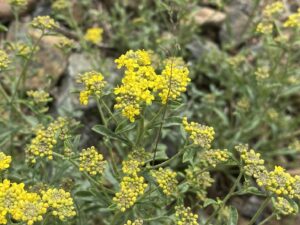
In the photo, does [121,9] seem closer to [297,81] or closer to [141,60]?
[297,81]

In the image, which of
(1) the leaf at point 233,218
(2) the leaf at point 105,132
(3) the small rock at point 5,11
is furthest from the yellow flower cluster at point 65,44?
(1) the leaf at point 233,218

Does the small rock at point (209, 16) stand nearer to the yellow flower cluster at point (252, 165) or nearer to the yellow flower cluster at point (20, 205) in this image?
the yellow flower cluster at point (252, 165)

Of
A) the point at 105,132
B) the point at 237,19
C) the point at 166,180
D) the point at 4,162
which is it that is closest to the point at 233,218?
the point at 166,180

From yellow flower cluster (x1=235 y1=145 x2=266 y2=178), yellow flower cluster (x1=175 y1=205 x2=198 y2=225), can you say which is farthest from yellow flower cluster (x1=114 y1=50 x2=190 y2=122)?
yellow flower cluster (x1=175 y1=205 x2=198 y2=225)

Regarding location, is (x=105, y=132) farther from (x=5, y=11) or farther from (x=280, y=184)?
(x=5, y=11)

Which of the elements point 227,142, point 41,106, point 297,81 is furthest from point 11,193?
point 297,81

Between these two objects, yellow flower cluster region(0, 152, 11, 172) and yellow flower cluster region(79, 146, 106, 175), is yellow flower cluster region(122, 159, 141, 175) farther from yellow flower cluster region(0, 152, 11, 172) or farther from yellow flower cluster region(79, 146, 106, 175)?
yellow flower cluster region(0, 152, 11, 172)
